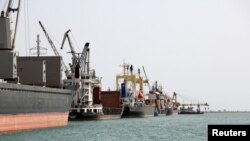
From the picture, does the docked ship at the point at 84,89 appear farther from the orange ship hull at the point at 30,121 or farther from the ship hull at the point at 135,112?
the orange ship hull at the point at 30,121

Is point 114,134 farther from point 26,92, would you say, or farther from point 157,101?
point 157,101

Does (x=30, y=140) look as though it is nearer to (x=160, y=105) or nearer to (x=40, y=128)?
(x=40, y=128)

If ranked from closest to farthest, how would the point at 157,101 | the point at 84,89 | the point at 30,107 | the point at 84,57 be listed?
the point at 30,107 < the point at 84,89 < the point at 84,57 < the point at 157,101

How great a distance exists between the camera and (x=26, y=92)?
154 ft

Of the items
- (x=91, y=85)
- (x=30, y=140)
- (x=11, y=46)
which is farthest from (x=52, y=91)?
(x=91, y=85)

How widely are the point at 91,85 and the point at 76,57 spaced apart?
21.3ft

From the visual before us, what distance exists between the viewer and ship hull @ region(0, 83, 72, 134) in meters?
42.0

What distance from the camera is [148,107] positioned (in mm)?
133375

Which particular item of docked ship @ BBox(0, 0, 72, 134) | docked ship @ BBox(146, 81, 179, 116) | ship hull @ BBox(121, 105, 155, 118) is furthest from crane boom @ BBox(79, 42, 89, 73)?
docked ship @ BBox(146, 81, 179, 116)

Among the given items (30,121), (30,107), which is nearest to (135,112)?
(30,121)

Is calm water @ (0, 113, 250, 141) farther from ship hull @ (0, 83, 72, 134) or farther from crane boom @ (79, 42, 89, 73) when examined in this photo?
crane boom @ (79, 42, 89, 73)

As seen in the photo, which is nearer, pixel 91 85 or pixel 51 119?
pixel 51 119

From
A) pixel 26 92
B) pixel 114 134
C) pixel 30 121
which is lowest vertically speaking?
pixel 114 134

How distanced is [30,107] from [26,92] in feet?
5.62
